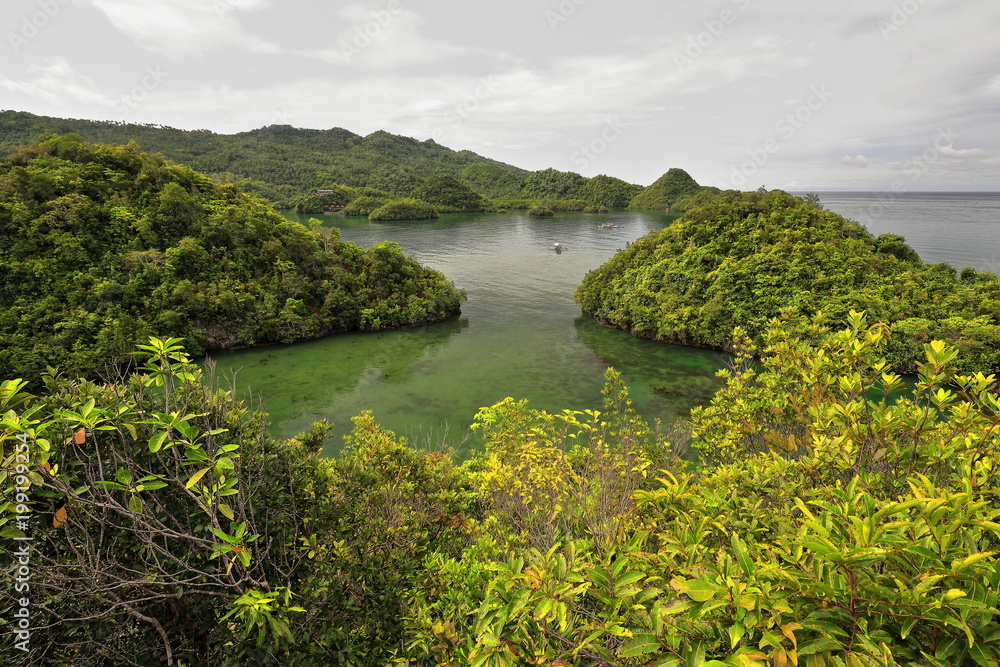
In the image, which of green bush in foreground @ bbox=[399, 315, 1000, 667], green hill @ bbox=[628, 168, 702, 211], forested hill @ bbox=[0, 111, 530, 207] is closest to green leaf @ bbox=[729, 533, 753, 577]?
green bush in foreground @ bbox=[399, 315, 1000, 667]

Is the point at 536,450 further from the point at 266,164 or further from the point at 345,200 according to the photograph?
the point at 266,164

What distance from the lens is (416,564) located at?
465 cm

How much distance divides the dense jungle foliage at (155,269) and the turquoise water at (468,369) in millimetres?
2309

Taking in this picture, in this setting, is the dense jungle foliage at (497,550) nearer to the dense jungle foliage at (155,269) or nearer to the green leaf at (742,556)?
the green leaf at (742,556)

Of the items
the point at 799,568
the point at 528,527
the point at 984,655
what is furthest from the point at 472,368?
the point at 984,655

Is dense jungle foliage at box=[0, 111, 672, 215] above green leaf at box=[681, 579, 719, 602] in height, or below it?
above

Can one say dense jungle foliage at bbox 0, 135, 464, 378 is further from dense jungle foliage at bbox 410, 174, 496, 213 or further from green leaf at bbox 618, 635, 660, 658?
dense jungle foliage at bbox 410, 174, 496, 213

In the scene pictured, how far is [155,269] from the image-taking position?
75.0 ft

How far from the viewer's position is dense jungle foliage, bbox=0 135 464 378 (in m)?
19.6

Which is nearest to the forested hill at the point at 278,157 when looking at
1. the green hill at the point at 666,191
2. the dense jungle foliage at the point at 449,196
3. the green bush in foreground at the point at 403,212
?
the dense jungle foliage at the point at 449,196

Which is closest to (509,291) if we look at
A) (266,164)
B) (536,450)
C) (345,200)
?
(536,450)

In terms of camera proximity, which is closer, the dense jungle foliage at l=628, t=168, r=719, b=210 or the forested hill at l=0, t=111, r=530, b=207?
the forested hill at l=0, t=111, r=530, b=207

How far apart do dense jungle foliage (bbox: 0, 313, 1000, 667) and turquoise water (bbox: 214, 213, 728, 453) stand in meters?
5.21

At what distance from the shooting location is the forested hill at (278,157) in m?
97.6
